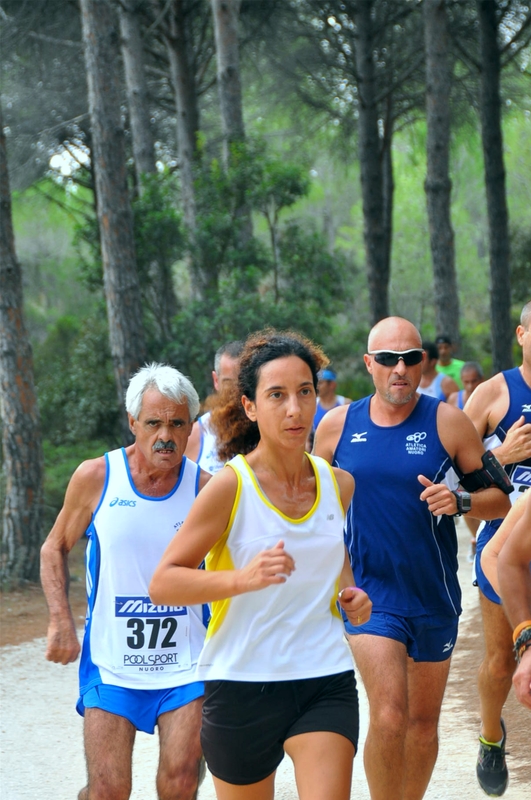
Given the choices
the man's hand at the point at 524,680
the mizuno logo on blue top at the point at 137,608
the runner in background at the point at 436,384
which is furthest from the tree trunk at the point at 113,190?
the man's hand at the point at 524,680

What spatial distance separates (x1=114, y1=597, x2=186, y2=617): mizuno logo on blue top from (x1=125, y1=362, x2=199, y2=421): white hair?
744mm

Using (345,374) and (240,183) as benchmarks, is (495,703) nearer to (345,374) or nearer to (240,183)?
(240,183)

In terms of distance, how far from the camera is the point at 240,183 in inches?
612

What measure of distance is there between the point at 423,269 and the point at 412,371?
123 ft

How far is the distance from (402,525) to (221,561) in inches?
56.7

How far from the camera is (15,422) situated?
1105 cm

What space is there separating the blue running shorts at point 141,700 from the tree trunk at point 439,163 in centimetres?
1406

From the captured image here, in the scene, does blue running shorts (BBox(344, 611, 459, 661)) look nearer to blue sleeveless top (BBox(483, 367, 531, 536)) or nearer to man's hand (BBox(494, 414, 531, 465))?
man's hand (BBox(494, 414, 531, 465))

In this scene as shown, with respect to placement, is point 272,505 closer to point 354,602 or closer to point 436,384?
point 354,602

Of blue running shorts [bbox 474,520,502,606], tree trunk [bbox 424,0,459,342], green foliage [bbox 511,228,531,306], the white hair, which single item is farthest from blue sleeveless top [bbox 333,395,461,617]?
green foliage [bbox 511,228,531,306]

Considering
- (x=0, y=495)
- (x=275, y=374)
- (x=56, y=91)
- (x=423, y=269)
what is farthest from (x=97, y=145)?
(x=423, y=269)

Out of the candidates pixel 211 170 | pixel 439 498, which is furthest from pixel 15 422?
pixel 439 498

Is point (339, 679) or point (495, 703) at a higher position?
point (339, 679)

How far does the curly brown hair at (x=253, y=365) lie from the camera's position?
3.53 meters
